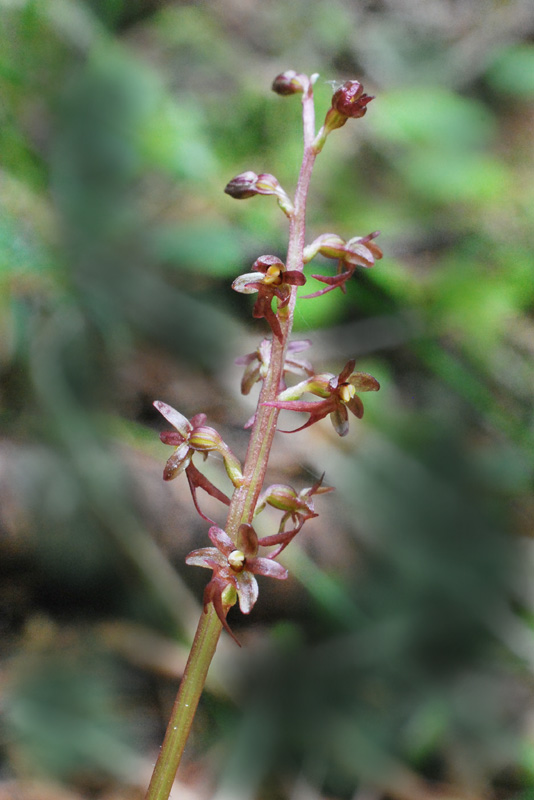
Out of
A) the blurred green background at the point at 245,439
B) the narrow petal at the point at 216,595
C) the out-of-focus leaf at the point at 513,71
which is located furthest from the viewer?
the out-of-focus leaf at the point at 513,71

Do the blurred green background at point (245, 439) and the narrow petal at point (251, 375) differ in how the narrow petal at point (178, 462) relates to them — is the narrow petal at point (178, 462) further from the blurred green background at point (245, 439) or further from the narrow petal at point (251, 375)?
the blurred green background at point (245, 439)

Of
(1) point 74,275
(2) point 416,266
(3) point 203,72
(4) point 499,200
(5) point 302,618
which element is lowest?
(5) point 302,618

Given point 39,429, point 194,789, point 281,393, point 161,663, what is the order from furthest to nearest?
point 39,429 < point 161,663 < point 194,789 < point 281,393

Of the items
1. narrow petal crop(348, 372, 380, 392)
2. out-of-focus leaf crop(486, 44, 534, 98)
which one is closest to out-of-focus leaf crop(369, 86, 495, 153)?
out-of-focus leaf crop(486, 44, 534, 98)

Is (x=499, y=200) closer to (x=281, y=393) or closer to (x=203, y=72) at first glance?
(x=203, y=72)

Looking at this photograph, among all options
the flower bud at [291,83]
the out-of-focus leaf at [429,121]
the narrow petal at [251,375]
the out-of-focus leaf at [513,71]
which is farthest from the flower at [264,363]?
the out-of-focus leaf at [513,71]

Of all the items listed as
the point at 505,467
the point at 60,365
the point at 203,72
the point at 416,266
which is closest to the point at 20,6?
the point at 203,72

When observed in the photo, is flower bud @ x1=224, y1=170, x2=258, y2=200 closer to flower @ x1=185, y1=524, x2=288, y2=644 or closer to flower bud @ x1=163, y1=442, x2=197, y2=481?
flower bud @ x1=163, y1=442, x2=197, y2=481

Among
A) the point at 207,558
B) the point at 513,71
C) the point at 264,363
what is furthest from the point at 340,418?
the point at 513,71
